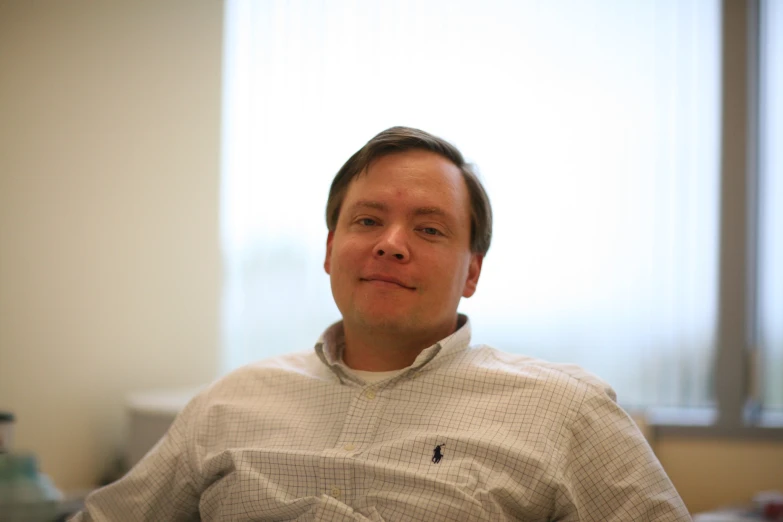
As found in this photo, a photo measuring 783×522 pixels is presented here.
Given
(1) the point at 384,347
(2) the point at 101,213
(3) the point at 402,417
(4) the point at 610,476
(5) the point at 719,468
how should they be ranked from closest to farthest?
(4) the point at 610,476 < (3) the point at 402,417 < (1) the point at 384,347 < (2) the point at 101,213 < (5) the point at 719,468

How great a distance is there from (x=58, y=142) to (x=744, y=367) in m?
2.68

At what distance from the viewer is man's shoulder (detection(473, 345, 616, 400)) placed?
4.57 feet

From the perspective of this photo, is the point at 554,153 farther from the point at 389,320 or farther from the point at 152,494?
the point at 152,494

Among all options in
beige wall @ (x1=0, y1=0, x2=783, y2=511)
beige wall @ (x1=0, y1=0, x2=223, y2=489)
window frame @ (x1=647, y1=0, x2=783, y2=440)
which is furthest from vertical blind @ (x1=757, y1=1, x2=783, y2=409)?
beige wall @ (x1=0, y1=0, x2=223, y2=489)

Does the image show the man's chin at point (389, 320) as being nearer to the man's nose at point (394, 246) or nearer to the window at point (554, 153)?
the man's nose at point (394, 246)

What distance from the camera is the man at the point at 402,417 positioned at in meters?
1.29

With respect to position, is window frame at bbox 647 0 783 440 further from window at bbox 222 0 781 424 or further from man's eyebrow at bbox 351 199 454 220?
man's eyebrow at bbox 351 199 454 220

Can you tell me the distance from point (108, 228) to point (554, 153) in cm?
176

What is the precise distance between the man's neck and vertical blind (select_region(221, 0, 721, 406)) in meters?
1.56

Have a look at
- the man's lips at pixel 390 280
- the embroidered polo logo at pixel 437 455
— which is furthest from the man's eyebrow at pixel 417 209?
the embroidered polo logo at pixel 437 455

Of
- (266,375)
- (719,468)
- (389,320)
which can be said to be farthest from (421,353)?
(719,468)

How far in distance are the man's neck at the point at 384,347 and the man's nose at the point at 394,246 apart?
155 millimetres

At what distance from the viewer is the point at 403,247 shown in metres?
1.46

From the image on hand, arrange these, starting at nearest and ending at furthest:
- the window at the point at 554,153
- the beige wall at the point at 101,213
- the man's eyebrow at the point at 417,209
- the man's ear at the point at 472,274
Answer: the man's eyebrow at the point at 417,209 → the man's ear at the point at 472,274 → the beige wall at the point at 101,213 → the window at the point at 554,153
